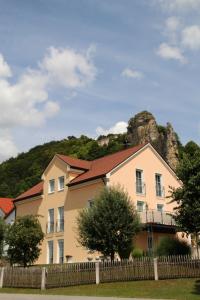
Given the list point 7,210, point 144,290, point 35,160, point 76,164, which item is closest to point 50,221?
point 76,164

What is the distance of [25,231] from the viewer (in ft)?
111

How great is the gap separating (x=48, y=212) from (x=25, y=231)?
9740 mm

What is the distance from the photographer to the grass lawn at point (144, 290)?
64.6 feet

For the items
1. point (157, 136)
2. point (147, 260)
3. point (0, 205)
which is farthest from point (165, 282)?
point (157, 136)

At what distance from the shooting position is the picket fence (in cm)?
2347

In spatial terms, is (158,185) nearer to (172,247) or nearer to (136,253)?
(136,253)

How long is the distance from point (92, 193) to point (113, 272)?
14284 mm

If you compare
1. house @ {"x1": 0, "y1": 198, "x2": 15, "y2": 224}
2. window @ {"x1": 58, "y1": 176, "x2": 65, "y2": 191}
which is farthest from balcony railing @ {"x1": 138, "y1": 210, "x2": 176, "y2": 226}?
house @ {"x1": 0, "y1": 198, "x2": 15, "y2": 224}

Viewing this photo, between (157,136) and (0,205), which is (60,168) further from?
(157,136)

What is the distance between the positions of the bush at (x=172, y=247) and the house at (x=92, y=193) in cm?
554

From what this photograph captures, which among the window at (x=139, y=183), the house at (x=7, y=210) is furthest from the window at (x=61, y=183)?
the house at (x=7, y=210)

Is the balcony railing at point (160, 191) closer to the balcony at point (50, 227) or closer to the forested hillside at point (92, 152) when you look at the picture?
the balcony at point (50, 227)

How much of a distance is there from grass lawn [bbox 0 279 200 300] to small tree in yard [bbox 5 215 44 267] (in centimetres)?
842

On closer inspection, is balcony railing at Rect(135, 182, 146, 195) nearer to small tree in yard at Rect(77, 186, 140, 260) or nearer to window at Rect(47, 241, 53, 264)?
window at Rect(47, 241, 53, 264)
